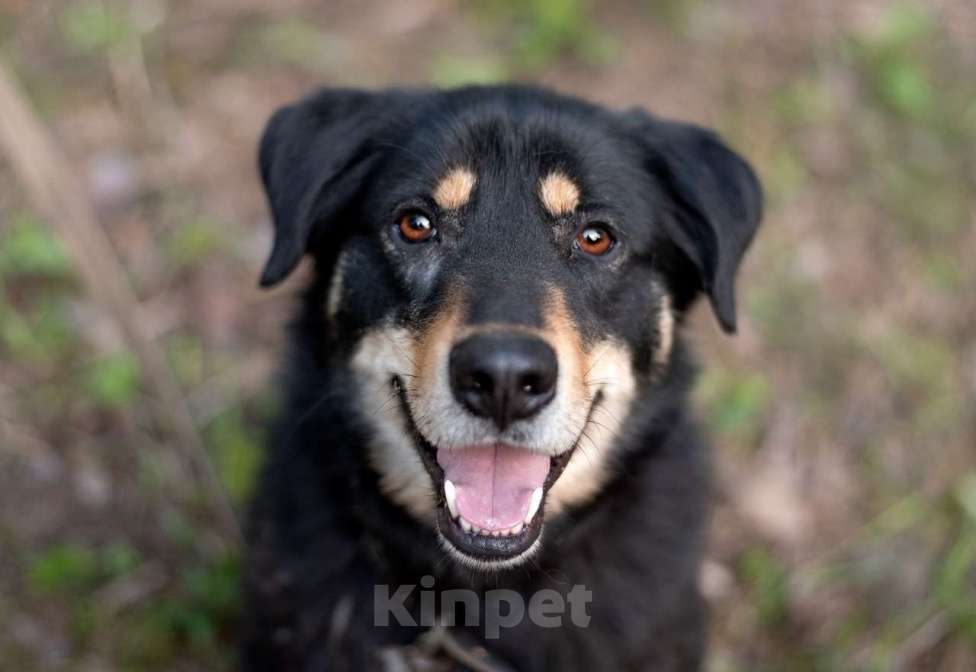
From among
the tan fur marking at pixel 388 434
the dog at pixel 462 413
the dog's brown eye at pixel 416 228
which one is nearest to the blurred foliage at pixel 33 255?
the dog at pixel 462 413

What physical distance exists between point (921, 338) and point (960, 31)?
1.75 metres

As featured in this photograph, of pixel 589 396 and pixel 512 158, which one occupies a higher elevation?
pixel 512 158

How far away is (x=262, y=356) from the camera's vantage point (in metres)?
4.36

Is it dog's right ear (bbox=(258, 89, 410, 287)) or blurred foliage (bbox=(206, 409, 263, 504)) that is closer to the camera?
dog's right ear (bbox=(258, 89, 410, 287))

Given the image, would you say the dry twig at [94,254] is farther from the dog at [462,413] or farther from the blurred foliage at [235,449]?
the dog at [462,413]

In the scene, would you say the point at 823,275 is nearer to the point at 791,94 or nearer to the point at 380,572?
the point at 791,94

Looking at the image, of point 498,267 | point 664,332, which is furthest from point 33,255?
point 664,332

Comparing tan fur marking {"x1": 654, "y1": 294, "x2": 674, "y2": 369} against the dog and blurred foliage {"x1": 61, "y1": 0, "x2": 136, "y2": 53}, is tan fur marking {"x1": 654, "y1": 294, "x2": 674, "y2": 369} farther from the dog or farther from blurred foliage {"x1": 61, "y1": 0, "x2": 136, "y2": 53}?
blurred foliage {"x1": 61, "y1": 0, "x2": 136, "y2": 53}

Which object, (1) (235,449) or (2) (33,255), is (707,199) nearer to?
(1) (235,449)

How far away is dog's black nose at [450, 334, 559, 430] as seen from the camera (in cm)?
229

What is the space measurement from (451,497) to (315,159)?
979mm

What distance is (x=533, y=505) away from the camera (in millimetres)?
2541

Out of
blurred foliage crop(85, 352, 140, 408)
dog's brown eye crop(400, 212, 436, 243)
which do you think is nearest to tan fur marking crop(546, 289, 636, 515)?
dog's brown eye crop(400, 212, 436, 243)

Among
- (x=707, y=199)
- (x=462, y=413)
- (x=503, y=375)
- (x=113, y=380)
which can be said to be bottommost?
(x=113, y=380)
